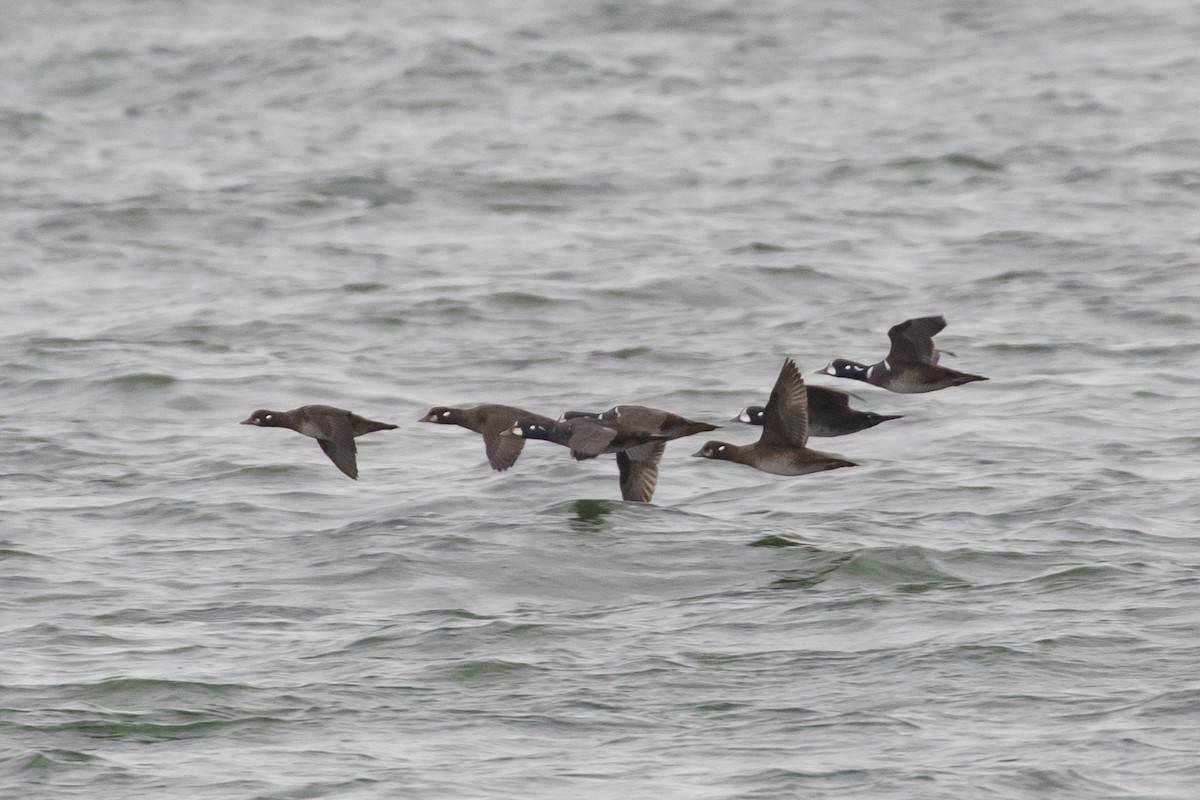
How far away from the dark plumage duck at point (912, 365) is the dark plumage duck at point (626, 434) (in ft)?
5.57

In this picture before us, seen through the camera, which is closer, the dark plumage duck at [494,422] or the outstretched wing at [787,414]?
the outstretched wing at [787,414]

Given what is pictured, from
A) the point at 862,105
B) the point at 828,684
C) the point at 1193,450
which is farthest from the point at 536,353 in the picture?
the point at 862,105

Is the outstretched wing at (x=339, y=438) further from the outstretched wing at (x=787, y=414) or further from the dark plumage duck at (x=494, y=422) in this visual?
the outstretched wing at (x=787, y=414)

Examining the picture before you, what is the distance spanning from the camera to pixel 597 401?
17.5m

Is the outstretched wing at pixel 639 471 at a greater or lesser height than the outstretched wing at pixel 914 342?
lesser

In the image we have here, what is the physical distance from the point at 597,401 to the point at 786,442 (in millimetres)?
3908

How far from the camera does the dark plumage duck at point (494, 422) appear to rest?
13736 millimetres

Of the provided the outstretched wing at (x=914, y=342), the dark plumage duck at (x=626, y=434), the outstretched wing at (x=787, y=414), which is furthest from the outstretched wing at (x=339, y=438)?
the outstretched wing at (x=914, y=342)

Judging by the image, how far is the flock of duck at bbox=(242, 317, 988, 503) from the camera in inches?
537

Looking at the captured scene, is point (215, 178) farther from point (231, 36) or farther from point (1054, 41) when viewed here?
point (1054, 41)

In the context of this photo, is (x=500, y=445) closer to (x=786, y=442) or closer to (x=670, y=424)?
(x=670, y=424)

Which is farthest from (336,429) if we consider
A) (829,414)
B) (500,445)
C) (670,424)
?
(829,414)

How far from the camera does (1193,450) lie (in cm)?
1561

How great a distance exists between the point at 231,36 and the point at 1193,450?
24.2 metres
